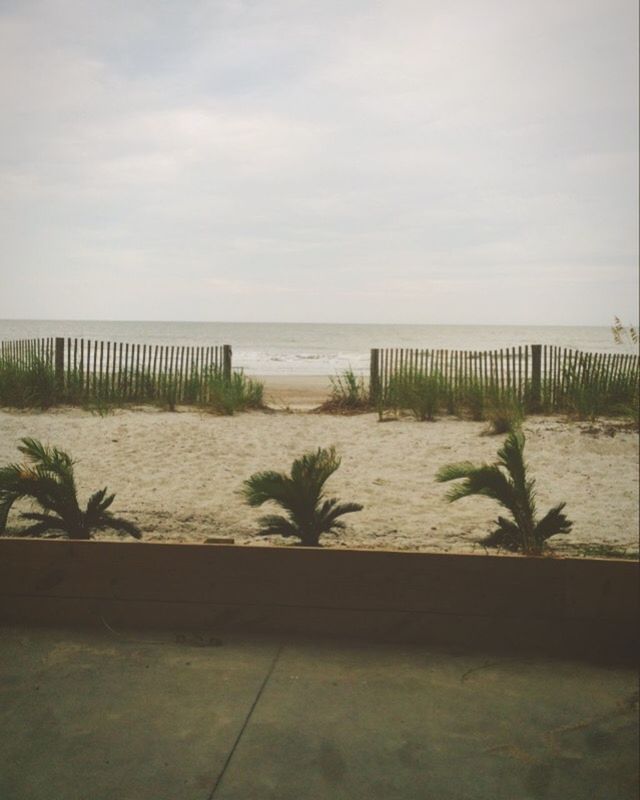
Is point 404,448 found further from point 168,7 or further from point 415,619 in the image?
point 168,7

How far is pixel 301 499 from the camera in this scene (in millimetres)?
2082

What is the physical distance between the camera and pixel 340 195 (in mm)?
2182

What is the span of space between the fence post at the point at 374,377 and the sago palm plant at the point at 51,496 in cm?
106

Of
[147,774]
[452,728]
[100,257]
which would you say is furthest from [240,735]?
[100,257]

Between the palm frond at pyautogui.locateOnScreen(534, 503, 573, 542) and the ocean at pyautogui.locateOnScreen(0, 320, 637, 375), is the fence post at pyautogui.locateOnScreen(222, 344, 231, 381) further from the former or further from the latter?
the palm frond at pyautogui.locateOnScreen(534, 503, 573, 542)

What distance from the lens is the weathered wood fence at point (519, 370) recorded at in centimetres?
229

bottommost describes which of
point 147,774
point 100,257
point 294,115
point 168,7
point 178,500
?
point 147,774

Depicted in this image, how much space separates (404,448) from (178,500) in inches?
34.3

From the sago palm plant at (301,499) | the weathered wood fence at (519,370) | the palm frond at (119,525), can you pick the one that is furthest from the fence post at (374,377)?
the palm frond at (119,525)

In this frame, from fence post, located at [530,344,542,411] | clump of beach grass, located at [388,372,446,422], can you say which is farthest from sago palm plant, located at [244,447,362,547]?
fence post, located at [530,344,542,411]

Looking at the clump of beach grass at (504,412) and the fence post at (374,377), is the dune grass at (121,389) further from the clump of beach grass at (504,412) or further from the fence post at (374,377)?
the clump of beach grass at (504,412)

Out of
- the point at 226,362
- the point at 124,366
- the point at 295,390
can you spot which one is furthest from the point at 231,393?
the point at 124,366

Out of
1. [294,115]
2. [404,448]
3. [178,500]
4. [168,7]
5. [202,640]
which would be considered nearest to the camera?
[202,640]

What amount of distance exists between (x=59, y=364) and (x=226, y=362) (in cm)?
67
